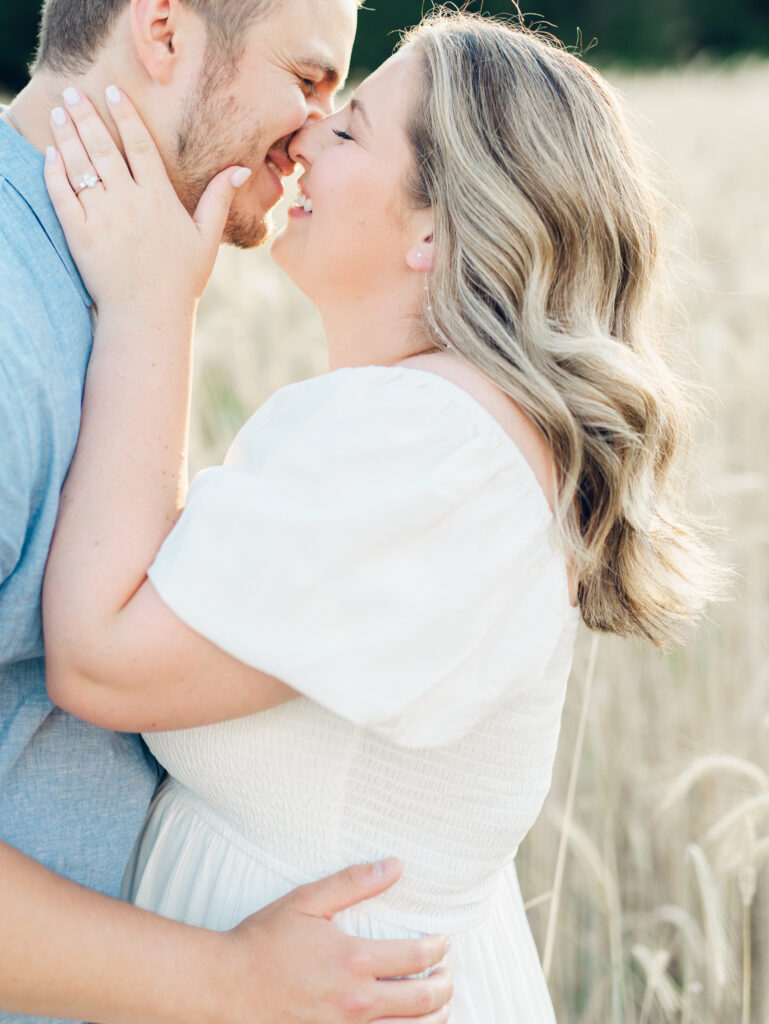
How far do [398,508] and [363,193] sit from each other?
0.72 m

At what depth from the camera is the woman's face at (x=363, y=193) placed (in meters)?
1.69

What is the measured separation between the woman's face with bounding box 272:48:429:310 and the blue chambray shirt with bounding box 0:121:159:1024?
0.49 m

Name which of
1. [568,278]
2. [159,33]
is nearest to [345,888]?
[568,278]

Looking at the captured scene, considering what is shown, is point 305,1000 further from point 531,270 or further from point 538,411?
point 531,270

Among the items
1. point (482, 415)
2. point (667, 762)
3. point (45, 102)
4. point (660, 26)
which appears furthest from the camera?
point (660, 26)

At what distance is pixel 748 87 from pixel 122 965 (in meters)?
16.8

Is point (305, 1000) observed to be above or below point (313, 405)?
below

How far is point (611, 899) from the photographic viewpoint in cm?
210

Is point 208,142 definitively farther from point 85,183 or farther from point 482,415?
point 482,415

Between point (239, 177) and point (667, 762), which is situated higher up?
point (239, 177)

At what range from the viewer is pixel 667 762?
277 centimetres

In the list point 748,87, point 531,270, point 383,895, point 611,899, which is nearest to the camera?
point 383,895

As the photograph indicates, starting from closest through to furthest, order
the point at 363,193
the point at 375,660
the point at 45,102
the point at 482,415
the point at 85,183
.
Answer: the point at 375,660, the point at 482,415, the point at 85,183, the point at 45,102, the point at 363,193

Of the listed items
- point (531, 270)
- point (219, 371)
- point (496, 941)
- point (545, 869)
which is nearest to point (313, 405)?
point (531, 270)
